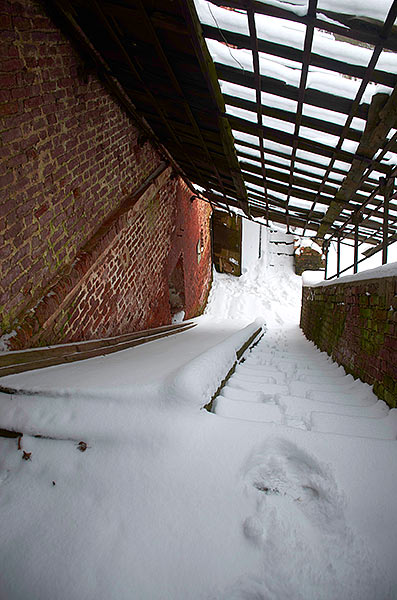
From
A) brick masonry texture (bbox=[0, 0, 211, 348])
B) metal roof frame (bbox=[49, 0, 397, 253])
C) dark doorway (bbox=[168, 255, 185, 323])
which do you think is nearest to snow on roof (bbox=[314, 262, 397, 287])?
metal roof frame (bbox=[49, 0, 397, 253])

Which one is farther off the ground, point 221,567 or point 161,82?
point 161,82

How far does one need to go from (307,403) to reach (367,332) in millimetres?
1209

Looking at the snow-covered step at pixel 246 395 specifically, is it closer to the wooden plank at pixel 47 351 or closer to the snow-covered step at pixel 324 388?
the snow-covered step at pixel 324 388

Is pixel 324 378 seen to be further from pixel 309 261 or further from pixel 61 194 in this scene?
pixel 309 261

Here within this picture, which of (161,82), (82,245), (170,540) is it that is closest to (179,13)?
(161,82)

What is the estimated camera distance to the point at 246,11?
218 cm

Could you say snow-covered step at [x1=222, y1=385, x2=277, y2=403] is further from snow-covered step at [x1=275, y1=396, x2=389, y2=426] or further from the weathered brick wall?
the weathered brick wall

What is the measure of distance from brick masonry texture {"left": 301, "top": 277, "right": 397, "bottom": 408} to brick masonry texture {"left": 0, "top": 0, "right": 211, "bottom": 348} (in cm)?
289

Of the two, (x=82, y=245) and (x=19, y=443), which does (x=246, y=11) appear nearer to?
(x=82, y=245)

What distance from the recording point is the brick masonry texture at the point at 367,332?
2420mm

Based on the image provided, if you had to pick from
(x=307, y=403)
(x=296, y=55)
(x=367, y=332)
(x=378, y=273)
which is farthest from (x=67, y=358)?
(x=296, y=55)

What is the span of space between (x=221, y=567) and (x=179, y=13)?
3.42 m

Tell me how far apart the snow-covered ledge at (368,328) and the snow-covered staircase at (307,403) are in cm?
14

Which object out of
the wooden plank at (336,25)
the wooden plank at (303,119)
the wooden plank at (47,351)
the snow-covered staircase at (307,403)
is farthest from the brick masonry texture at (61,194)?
the snow-covered staircase at (307,403)
